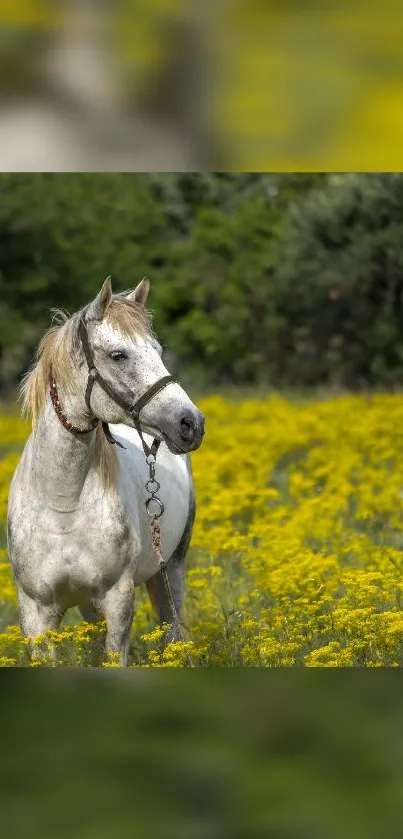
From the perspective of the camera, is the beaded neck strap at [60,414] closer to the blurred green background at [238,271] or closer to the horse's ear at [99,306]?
the horse's ear at [99,306]

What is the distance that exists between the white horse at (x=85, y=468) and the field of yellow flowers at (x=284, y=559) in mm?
139

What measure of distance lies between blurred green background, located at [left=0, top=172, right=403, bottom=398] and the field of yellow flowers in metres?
8.89

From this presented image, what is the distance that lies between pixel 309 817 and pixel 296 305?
22.0 m

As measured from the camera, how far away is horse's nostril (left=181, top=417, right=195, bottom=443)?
12.6ft

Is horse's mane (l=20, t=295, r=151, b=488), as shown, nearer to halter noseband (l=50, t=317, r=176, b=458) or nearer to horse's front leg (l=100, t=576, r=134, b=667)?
halter noseband (l=50, t=317, r=176, b=458)

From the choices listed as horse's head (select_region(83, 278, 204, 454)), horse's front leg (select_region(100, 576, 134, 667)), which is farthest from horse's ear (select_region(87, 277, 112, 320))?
horse's front leg (select_region(100, 576, 134, 667))

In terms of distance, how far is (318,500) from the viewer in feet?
23.7

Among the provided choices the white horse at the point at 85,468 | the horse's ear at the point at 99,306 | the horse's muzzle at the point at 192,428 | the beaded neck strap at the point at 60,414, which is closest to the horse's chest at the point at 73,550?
the white horse at the point at 85,468

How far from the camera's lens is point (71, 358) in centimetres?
411

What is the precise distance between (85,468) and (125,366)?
402 mm

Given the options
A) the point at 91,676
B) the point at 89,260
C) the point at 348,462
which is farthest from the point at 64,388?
the point at 89,260

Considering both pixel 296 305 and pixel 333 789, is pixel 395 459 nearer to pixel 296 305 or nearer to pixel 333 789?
pixel 333 789

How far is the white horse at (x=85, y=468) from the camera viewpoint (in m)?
4.03

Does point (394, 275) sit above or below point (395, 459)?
above
